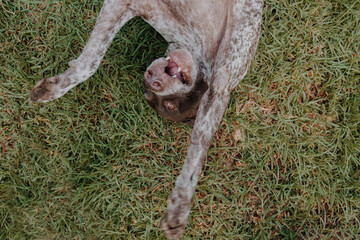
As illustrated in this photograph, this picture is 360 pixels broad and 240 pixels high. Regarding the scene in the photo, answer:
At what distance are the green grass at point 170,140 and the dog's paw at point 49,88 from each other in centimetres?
81

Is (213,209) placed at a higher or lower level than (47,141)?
lower

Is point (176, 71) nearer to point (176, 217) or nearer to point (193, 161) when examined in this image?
point (193, 161)

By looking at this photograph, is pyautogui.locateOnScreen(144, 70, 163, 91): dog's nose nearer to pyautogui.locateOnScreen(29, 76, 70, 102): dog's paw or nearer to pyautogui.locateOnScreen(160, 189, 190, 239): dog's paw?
pyautogui.locateOnScreen(29, 76, 70, 102): dog's paw

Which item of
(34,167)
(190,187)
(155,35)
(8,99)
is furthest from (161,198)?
(8,99)

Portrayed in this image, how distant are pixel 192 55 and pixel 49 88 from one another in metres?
1.39

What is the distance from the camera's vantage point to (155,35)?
13.3 ft

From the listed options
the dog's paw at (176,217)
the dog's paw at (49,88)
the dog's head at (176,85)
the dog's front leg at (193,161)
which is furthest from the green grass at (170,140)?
the dog's paw at (176,217)

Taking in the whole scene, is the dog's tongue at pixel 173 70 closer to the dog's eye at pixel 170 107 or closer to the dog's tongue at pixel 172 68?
the dog's tongue at pixel 172 68

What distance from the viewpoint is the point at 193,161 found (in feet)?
9.50

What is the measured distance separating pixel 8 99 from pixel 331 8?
4.01 m

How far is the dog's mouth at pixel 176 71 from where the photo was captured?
10.1 feet

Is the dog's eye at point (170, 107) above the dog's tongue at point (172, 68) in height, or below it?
below

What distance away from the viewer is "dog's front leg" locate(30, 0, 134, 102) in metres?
3.18

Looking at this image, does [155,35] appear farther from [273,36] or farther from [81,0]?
[273,36]
